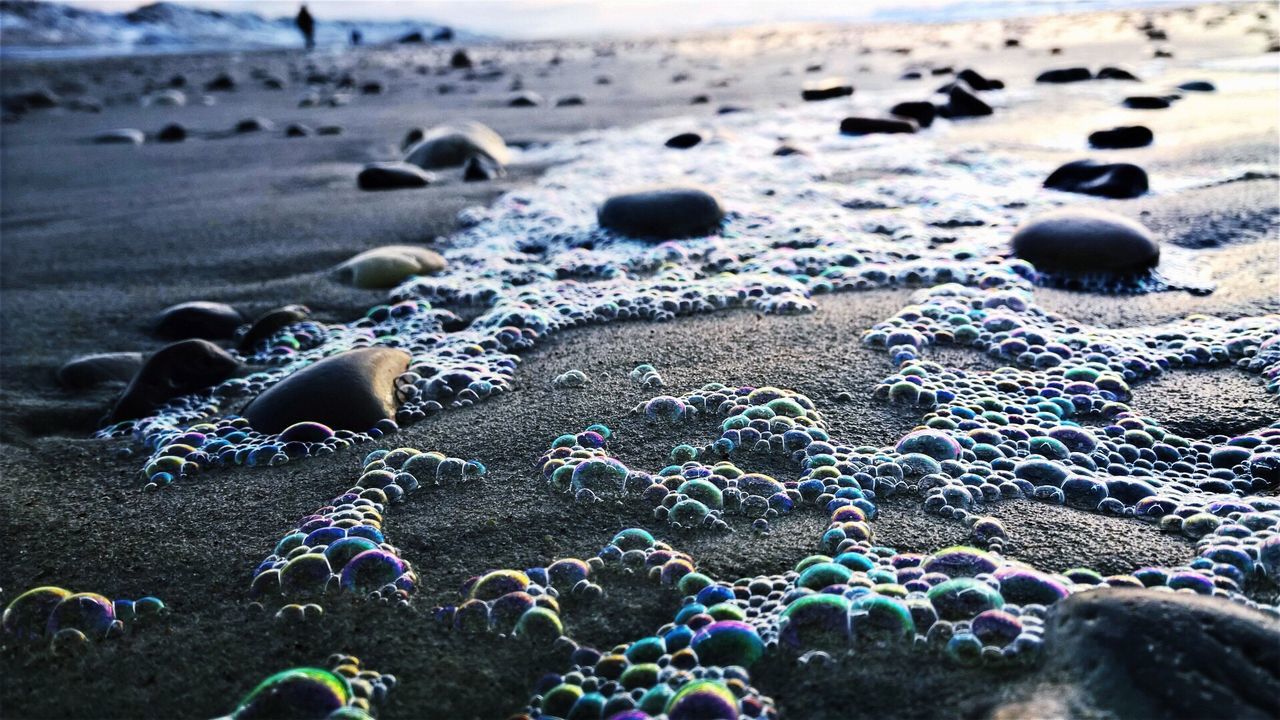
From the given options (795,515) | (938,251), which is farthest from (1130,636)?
(938,251)

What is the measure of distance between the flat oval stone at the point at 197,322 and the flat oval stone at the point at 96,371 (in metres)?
0.22

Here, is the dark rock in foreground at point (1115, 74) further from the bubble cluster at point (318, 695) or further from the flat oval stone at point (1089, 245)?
the bubble cluster at point (318, 695)

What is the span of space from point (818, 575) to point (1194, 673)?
0.45m

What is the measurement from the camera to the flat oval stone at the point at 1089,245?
2.29 meters

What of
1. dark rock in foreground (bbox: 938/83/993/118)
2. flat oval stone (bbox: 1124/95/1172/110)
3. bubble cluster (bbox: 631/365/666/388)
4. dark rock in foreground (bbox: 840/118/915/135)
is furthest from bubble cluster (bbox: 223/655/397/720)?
flat oval stone (bbox: 1124/95/1172/110)

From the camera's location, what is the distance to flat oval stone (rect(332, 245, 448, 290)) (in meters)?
2.57

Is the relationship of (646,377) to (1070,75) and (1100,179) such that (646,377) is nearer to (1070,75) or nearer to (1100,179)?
(1100,179)

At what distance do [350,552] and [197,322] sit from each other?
131 cm

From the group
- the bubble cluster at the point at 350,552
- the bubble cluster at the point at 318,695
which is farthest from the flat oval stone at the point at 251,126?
the bubble cluster at the point at 318,695

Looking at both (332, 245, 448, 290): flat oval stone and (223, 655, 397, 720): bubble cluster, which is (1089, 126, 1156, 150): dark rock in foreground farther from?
(223, 655, 397, 720): bubble cluster

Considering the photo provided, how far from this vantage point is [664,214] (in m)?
2.85

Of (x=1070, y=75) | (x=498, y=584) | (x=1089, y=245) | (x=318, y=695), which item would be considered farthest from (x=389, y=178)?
(x=1070, y=75)

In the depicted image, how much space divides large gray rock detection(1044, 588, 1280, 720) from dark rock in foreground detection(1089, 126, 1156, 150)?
3.55 metres

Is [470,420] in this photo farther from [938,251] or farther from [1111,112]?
[1111,112]
